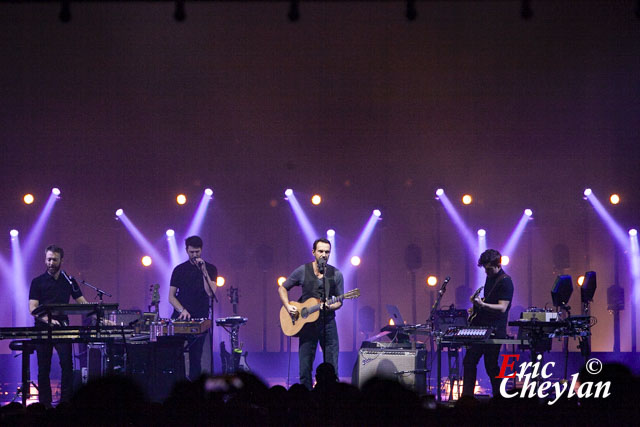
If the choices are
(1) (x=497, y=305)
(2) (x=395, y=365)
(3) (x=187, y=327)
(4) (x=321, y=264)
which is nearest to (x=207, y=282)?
(3) (x=187, y=327)

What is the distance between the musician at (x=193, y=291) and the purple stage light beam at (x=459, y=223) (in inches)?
196

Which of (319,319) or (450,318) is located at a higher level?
(319,319)

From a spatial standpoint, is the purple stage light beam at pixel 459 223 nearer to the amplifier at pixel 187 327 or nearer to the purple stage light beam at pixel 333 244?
the purple stage light beam at pixel 333 244

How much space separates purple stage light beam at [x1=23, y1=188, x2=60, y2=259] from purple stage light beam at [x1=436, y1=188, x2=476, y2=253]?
645cm

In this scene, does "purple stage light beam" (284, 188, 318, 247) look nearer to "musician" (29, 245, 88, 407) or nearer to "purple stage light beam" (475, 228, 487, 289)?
"purple stage light beam" (475, 228, 487, 289)

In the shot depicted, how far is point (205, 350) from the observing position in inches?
347

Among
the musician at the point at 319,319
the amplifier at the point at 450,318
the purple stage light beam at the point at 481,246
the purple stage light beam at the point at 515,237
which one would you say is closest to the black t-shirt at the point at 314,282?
the musician at the point at 319,319

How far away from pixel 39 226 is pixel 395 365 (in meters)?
6.94

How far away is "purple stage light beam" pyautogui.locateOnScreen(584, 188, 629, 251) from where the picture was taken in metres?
12.4

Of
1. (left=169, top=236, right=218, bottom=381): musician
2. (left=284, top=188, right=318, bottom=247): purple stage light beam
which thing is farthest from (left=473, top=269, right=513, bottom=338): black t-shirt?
(left=284, top=188, right=318, bottom=247): purple stage light beam

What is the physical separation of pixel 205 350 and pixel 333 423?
207 inches

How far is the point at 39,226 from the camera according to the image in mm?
12336

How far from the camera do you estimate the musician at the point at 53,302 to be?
758cm

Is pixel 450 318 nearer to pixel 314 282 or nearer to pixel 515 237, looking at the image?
pixel 515 237
